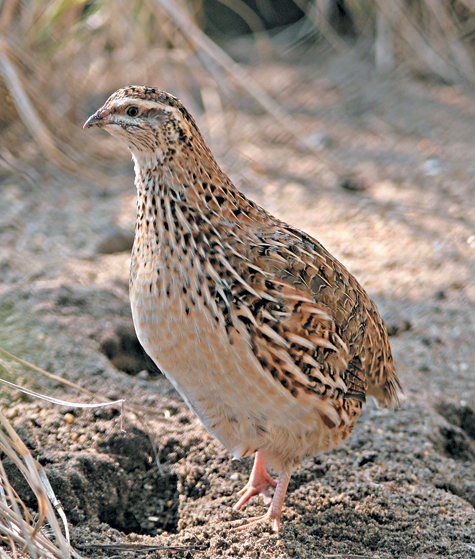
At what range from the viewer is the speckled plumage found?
262cm

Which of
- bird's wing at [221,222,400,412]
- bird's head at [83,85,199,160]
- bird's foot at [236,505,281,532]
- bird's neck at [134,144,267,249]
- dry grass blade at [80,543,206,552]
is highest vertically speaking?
bird's head at [83,85,199,160]

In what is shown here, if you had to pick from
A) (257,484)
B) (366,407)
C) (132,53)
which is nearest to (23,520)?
(257,484)

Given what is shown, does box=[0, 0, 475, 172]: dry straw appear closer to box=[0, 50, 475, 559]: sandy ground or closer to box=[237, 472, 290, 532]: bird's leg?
box=[0, 50, 475, 559]: sandy ground

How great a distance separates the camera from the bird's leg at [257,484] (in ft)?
10.6

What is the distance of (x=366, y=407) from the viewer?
391 centimetres

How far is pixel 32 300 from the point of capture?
162 inches

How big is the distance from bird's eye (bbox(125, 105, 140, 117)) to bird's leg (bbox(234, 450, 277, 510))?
1.67m

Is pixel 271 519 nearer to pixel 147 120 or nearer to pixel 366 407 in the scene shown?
pixel 366 407

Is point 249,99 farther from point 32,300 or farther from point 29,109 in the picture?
point 32,300

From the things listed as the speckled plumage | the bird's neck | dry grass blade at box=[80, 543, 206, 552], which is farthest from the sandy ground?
the bird's neck

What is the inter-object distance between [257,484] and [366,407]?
943mm

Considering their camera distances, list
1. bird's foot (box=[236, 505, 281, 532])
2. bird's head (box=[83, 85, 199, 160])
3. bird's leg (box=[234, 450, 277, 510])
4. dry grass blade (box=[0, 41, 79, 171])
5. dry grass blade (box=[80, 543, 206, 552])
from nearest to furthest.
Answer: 1. bird's head (box=[83, 85, 199, 160])
2. dry grass blade (box=[80, 543, 206, 552])
3. bird's foot (box=[236, 505, 281, 532])
4. bird's leg (box=[234, 450, 277, 510])
5. dry grass blade (box=[0, 41, 79, 171])

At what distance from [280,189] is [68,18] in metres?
2.46

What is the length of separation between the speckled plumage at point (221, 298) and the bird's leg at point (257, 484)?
1.33 feet
